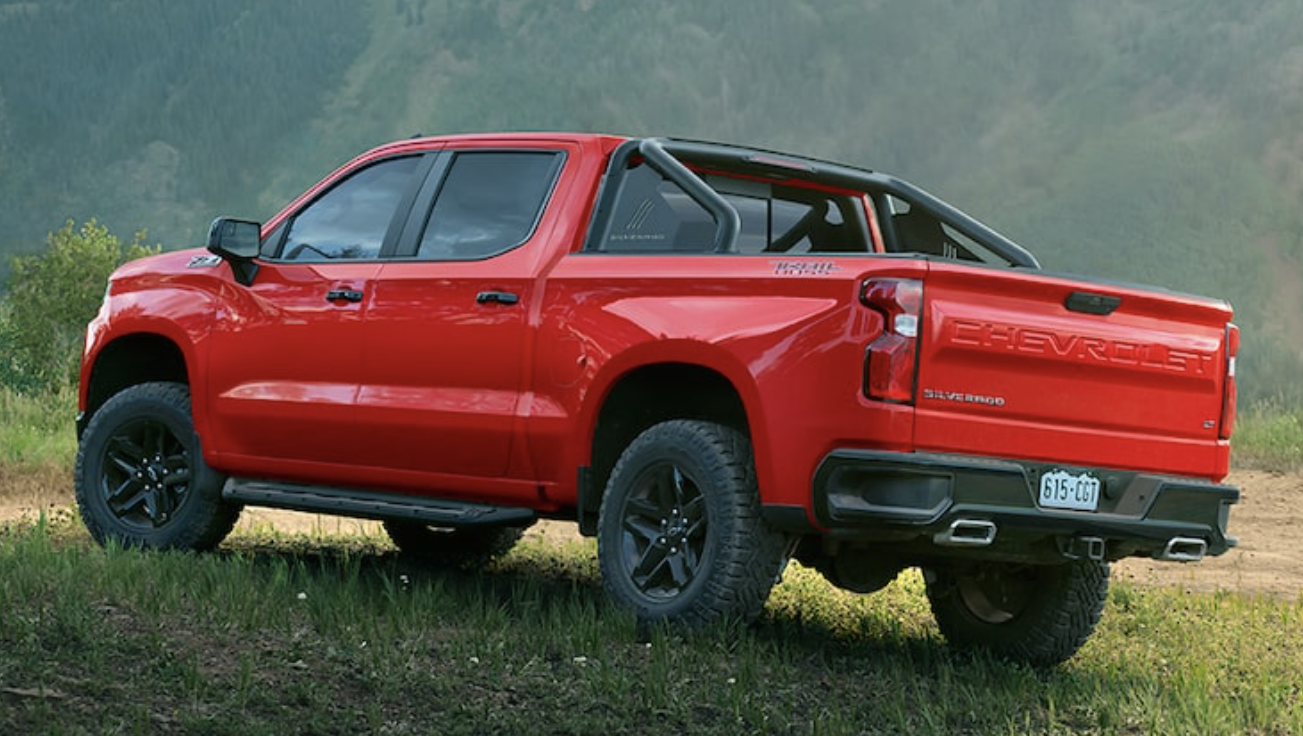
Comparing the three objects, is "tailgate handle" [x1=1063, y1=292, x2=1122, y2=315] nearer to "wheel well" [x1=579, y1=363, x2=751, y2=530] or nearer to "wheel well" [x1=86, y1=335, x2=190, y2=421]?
"wheel well" [x1=579, y1=363, x2=751, y2=530]

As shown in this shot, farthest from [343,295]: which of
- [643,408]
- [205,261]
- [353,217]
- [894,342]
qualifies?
[894,342]

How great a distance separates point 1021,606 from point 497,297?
97.8 inches

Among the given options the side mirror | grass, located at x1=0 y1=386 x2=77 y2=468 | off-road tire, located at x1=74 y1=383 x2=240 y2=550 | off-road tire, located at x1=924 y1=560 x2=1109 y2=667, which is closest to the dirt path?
grass, located at x1=0 y1=386 x2=77 y2=468

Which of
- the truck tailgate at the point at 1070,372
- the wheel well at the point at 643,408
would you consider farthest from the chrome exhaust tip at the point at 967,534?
the wheel well at the point at 643,408

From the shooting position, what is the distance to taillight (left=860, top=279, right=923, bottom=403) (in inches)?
265

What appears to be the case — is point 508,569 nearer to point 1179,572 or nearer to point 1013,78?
point 1179,572

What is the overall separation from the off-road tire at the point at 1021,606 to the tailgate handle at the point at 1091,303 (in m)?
1.30

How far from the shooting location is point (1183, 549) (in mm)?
7383

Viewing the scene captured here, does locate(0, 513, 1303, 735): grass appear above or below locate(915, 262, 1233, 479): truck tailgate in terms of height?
below

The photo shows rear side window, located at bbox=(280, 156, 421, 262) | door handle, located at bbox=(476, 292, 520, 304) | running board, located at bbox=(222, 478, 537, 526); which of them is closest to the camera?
door handle, located at bbox=(476, 292, 520, 304)

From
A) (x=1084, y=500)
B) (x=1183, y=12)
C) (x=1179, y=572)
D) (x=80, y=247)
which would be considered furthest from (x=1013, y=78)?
(x=1084, y=500)

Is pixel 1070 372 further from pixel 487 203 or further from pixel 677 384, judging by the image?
pixel 487 203

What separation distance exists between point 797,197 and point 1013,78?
81.9 m

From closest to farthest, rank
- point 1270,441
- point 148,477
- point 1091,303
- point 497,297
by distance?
point 1091,303
point 497,297
point 148,477
point 1270,441
